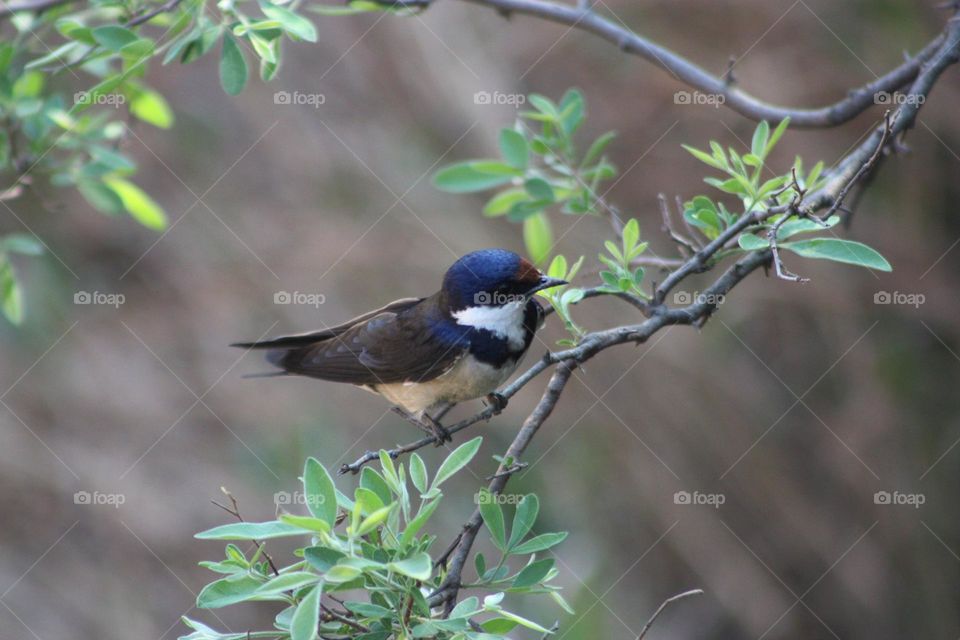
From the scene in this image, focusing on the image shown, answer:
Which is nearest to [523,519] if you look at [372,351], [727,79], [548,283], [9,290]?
[548,283]

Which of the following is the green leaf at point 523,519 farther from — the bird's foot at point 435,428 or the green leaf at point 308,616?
the bird's foot at point 435,428

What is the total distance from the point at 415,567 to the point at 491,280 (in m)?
1.80

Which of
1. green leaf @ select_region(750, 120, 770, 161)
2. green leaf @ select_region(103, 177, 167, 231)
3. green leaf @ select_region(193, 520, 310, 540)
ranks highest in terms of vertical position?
green leaf @ select_region(750, 120, 770, 161)

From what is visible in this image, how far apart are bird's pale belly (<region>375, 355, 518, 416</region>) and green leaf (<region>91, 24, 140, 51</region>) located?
1.61m

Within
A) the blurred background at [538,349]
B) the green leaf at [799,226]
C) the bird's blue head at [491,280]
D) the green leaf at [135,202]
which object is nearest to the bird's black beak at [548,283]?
the bird's blue head at [491,280]

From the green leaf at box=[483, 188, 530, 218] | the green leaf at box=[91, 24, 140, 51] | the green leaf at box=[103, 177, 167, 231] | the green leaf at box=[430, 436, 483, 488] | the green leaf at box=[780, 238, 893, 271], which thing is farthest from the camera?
the green leaf at box=[103, 177, 167, 231]

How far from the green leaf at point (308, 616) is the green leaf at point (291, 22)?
1.49 metres

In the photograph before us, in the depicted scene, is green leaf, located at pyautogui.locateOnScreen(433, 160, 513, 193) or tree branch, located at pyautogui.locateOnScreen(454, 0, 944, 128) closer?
tree branch, located at pyautogui.locateOnScreen(454, 0, 944, 128)

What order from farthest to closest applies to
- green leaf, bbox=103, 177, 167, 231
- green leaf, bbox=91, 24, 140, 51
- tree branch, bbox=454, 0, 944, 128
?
green leaf, bbox=103, 177, 167, 231 → tree branch, bbox=454, 0, 944, 128 → green leaf, bbox=91, 24, 140, 51

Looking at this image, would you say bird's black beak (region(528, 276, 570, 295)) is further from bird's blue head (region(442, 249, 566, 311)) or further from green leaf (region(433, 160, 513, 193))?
green leaf (region(433, 160, 513, 193))

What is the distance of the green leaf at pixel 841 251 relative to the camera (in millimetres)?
2320

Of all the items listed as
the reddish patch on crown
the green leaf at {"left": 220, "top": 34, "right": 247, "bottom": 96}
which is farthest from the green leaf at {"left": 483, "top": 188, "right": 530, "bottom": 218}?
the green leaf at {"left": 220, "top": 34, "right": 247, "bottom": 96}

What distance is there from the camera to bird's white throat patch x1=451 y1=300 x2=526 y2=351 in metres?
3.56

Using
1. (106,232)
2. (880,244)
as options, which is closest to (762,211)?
(880,244)
